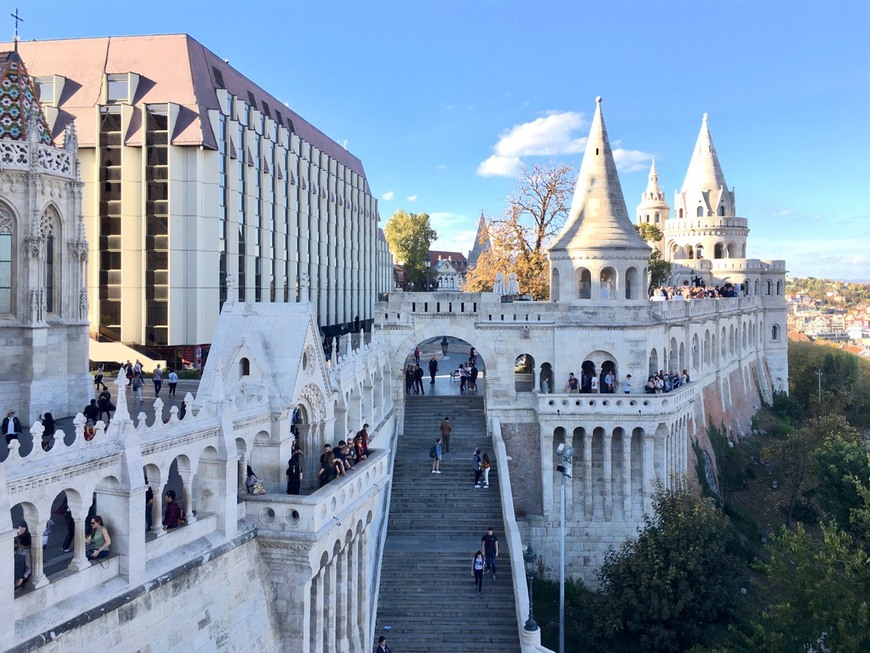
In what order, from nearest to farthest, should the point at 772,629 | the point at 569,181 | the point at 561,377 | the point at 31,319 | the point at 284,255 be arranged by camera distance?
1. the point at 31,319
2. the point at 772,629
3. the point at 561,377
4. the point at 569,181
5. the point at 284,255

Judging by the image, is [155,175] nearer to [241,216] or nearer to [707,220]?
[241,216]

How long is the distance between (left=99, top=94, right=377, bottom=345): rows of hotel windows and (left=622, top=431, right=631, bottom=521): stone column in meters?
16.8

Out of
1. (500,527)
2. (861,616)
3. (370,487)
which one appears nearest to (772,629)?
(861,616)

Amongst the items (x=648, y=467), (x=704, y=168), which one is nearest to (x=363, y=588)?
(x=648, y=467)

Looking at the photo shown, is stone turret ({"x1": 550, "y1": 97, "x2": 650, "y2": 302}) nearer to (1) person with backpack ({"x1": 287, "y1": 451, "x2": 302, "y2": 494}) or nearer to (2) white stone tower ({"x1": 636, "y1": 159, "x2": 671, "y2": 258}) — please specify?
(1) person with backpack ({"x1": 287, "y1": 451, "x2": 302, "y2": 494})

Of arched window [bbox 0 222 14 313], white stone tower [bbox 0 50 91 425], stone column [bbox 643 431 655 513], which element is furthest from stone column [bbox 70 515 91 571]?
stone column [bbox 643 431 655 513]

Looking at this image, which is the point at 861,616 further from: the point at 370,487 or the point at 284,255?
the point at 284,255

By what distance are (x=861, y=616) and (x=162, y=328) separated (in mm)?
31185

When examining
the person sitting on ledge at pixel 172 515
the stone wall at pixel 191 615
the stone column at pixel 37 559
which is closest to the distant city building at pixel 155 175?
the stone wall at pixel 191 615

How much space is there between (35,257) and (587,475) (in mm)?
21342

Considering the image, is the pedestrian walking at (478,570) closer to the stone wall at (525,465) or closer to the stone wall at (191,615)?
the stone wall at (525,465)

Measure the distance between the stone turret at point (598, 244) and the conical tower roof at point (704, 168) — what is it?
105 ft

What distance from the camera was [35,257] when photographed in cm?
1625

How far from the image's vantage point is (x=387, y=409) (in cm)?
2911
